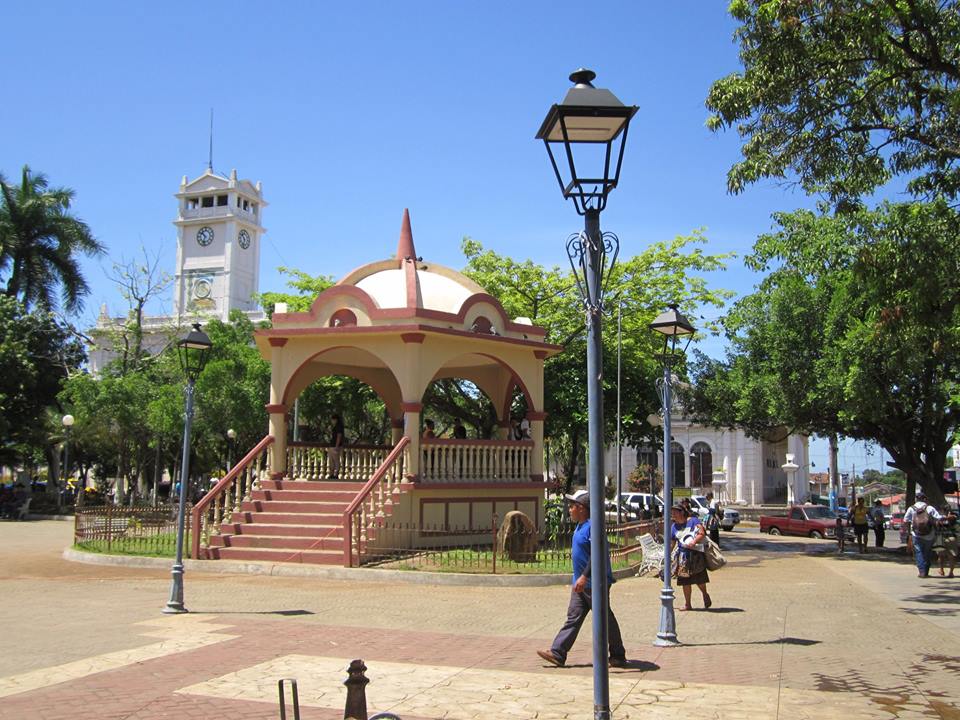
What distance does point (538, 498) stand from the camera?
20.6 metres

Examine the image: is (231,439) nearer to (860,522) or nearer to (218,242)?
(860,522)

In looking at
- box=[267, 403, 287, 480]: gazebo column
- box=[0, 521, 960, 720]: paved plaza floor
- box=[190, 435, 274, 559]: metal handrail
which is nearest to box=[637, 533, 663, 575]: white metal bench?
box=[0, 521, 960, 720]: paved plaza floor

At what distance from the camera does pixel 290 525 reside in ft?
57.6

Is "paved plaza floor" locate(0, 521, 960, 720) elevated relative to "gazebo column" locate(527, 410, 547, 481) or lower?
lower

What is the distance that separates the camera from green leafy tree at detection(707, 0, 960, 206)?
466 inches

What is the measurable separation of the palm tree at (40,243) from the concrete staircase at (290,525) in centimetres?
2854

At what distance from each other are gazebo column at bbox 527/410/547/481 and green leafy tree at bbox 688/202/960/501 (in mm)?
7455

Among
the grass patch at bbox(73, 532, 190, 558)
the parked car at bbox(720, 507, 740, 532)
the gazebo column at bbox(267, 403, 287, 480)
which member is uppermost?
the gazebo column at bbox(267, 403, 287, 480)

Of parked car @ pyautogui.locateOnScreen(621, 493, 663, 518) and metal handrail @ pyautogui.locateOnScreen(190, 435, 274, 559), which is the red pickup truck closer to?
parked car @ pyautogui.locateOnScreen(621, 493, 663, 518)

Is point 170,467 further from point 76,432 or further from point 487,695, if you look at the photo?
point 487,695

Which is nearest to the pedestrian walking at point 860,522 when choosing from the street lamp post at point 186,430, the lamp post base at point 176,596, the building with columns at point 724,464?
the street lamp post at point 186,430

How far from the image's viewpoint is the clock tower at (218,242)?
74.5 metres

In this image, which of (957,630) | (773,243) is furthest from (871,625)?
(773,243)

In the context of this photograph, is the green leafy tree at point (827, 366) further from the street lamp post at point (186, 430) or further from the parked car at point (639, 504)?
the street lamp post at point (186, 430)
